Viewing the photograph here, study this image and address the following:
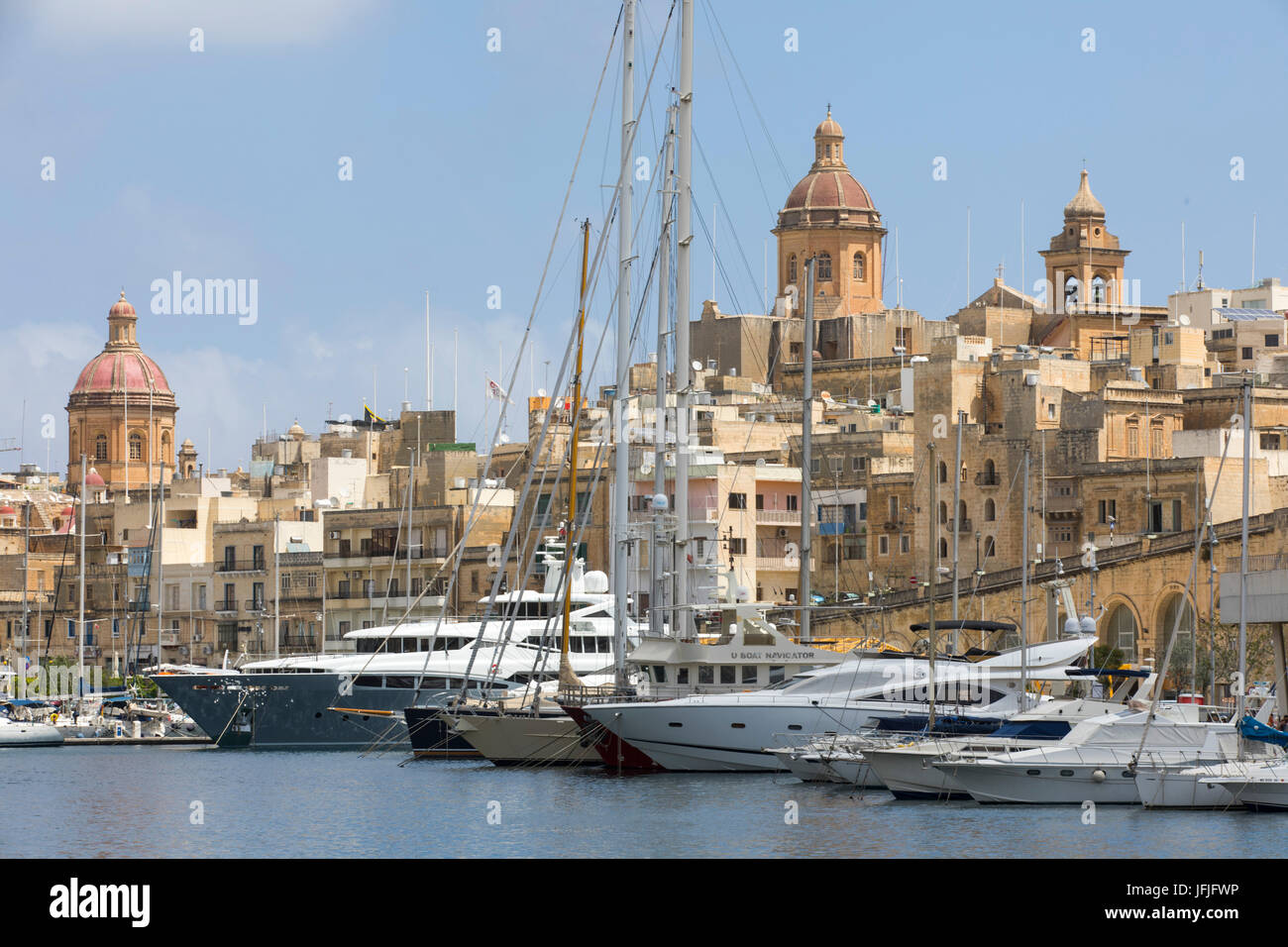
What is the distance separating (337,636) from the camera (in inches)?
3546

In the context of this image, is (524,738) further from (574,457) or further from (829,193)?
(829,193)

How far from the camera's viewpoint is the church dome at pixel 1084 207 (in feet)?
382

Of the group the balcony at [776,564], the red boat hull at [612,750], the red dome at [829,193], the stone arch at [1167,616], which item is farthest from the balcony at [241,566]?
the red boat hull at [612,750]

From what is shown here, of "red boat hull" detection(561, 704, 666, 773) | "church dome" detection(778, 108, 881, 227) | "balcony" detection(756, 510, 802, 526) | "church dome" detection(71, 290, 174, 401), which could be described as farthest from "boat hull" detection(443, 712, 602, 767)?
"church dome" detection(71, 290, 174, 401)

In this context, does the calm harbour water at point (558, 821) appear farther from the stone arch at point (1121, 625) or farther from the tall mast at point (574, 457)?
the stone arch at point (1121, 625)

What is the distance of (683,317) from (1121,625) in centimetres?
Answer: 2501

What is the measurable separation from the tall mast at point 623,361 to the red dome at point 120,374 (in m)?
103

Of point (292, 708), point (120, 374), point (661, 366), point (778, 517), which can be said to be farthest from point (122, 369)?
point (661, 366)

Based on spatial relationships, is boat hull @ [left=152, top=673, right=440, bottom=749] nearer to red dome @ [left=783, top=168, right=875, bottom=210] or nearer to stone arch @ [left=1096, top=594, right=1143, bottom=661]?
stone arch @ [left=1096, top=594, right=1143, bottom=661]

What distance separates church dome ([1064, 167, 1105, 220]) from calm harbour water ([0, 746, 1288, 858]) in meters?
72.0

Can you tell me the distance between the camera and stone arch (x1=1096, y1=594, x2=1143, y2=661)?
69.0 m
